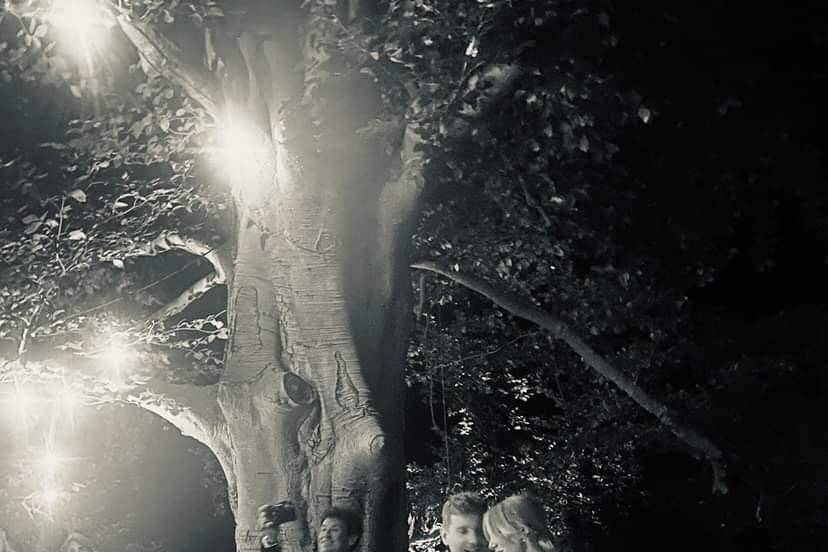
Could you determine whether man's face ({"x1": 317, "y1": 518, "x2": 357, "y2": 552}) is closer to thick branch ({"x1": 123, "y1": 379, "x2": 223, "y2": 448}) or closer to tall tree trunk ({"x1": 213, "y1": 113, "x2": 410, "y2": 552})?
tall tree trunk ({"x1": 213, "y1": 113, "x2": 410, "y2": 552})

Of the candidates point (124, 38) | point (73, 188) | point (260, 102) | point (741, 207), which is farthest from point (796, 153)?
point (73, 188)

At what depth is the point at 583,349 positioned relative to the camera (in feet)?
34.7

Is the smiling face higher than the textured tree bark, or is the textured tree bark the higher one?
the textured tree bark

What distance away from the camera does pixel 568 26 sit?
782 centimetres

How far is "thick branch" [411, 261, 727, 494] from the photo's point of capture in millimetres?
10242

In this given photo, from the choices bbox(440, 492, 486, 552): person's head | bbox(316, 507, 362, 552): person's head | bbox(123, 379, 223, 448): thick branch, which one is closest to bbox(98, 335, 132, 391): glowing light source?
bbox(123, 379, 223, 448): thick branch

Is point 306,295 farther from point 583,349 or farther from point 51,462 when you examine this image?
point 51,462

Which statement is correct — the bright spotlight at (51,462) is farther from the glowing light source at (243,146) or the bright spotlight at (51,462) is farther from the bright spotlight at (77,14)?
the bright spotlight at (77,14)

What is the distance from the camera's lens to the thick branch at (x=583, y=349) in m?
10.2

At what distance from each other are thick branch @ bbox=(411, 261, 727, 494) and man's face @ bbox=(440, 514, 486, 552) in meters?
3.18

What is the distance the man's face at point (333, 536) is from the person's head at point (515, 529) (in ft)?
3.58

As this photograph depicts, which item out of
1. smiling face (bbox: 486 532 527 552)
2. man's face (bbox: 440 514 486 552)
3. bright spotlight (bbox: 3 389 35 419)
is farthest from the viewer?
bright spotlight (bbox: 3 389 35 419)

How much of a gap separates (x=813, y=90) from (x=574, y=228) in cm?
285

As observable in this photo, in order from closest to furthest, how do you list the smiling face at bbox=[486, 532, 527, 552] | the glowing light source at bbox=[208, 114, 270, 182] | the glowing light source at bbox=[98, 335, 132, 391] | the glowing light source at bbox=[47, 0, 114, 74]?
1. the smiling face at bbox=[486, 532, 527, 552]
2. the glowing light source at bbox=[47, 0, 114, 74]
3. the glowing light source at bbox=[208, 114, 270, 182]
4. the glowing light source at bbox=[98, 335, 132, 391]
